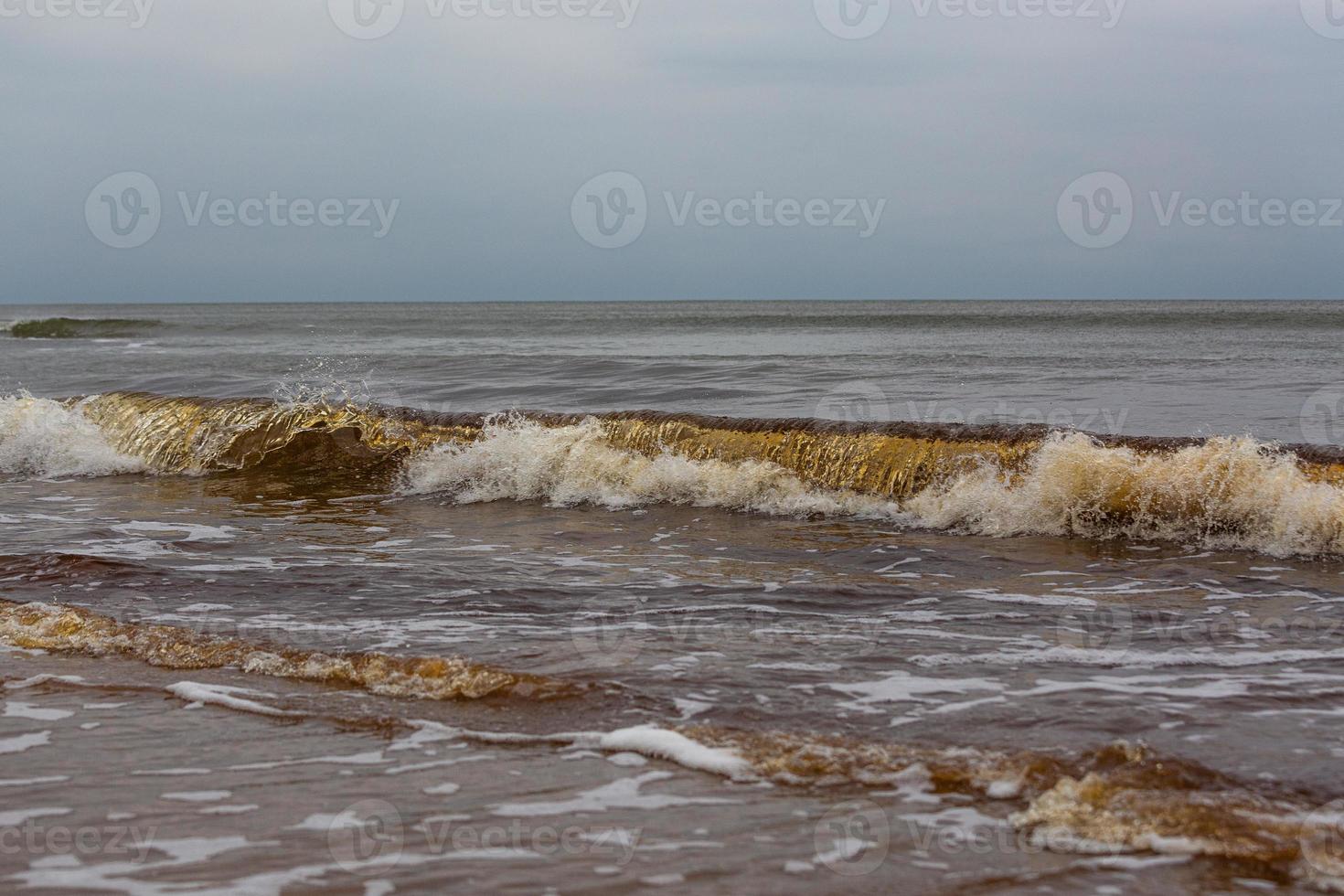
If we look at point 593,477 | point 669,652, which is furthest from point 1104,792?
point 593,477

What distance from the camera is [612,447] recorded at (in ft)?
39.4

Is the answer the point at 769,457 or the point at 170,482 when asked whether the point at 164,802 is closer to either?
the point at 769,457

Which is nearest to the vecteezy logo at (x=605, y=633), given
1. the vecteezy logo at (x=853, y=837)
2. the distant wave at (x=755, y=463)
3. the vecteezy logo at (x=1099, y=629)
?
the vecteezy logo at (x=853, y=837)

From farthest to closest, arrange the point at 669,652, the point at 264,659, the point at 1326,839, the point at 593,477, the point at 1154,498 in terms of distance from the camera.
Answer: the point at 593,477, the point at 1154,498, the point at 669,652, the point at 264,659, the point at 1326,839

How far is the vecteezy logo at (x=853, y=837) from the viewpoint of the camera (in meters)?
3.39

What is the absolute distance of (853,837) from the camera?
141 inches

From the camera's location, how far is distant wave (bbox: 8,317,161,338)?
5384cm

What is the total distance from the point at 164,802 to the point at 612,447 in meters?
8.29

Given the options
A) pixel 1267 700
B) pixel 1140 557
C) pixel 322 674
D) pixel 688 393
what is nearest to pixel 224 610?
pixel 322 674
